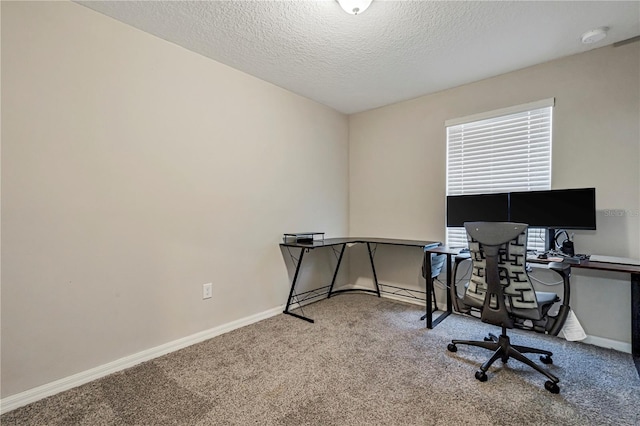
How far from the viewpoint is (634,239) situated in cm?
217

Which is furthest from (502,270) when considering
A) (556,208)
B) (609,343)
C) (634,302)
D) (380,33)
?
(380,33)

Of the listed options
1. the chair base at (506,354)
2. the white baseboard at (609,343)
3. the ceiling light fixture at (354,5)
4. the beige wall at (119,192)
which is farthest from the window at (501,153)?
the beige wall at (119,192)

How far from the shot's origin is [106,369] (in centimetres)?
189

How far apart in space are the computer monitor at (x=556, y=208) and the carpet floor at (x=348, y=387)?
38.9 inches

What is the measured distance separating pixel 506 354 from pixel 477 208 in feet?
4.14

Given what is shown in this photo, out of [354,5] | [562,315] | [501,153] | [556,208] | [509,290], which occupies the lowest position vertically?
[562,315]

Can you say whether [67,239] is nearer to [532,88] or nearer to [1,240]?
[1,240]

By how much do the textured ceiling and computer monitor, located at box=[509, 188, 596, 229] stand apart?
1.18 meters

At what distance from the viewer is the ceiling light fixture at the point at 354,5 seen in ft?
5.52

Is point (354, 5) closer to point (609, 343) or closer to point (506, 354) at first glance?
point (506, 354)

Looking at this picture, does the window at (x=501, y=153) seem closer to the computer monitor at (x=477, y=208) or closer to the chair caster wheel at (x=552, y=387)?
the computer monitor at (x=477, y=208)

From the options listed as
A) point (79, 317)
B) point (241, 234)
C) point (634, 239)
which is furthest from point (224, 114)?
point (634, 239)

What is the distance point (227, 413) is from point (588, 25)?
3423 mm

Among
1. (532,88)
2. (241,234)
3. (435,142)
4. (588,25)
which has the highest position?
(588,25)
